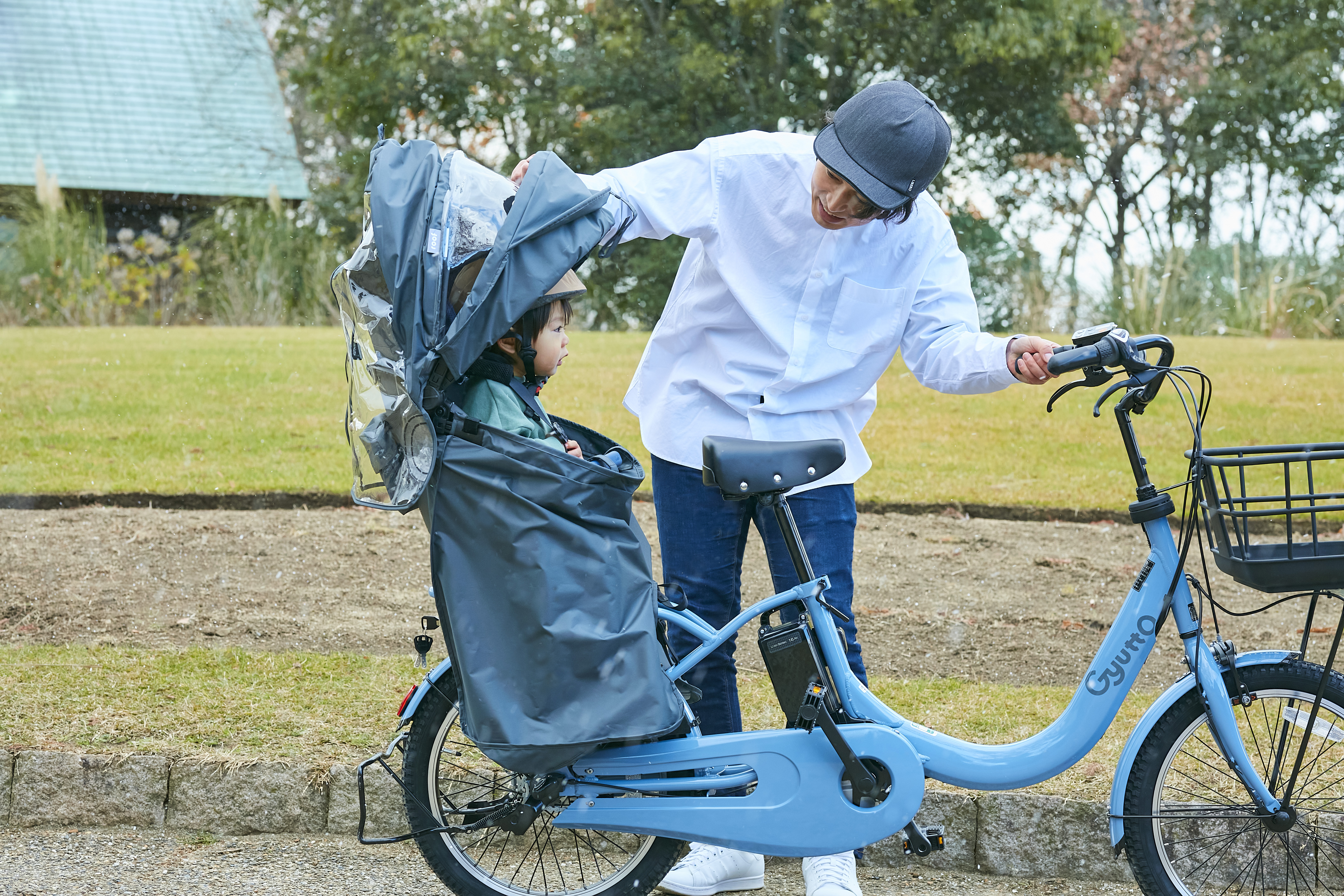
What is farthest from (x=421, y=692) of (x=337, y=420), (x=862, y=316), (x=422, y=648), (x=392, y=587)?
(x=337, y=420)

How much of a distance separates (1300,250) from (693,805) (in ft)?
47.0

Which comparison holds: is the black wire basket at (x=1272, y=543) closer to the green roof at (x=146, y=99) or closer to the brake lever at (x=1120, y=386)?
the brake lever at (x=1120, y=386)

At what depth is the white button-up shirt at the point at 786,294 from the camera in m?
2.96

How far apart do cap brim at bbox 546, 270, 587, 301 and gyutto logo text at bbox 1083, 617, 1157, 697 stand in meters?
1.42

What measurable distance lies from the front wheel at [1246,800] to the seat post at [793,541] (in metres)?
0.85

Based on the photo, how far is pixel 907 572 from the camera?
20.1ft

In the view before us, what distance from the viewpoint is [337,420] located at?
9.34 m

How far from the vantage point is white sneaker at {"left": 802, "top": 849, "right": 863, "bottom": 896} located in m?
3.02

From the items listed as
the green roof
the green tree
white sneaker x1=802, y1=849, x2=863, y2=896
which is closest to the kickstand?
white sneaker x1=802, y1=849, x2=863, y2=896

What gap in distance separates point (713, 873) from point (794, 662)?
74cm

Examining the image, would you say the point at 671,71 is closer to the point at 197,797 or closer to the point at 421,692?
the point at 197,797

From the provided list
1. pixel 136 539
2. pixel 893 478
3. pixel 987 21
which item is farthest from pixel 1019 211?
pixel 136 539

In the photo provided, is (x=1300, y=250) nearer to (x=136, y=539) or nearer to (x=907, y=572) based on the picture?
(x=907, y=572)

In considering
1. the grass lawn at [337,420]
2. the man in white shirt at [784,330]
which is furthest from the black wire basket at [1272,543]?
the grass lawn at [337,420]
